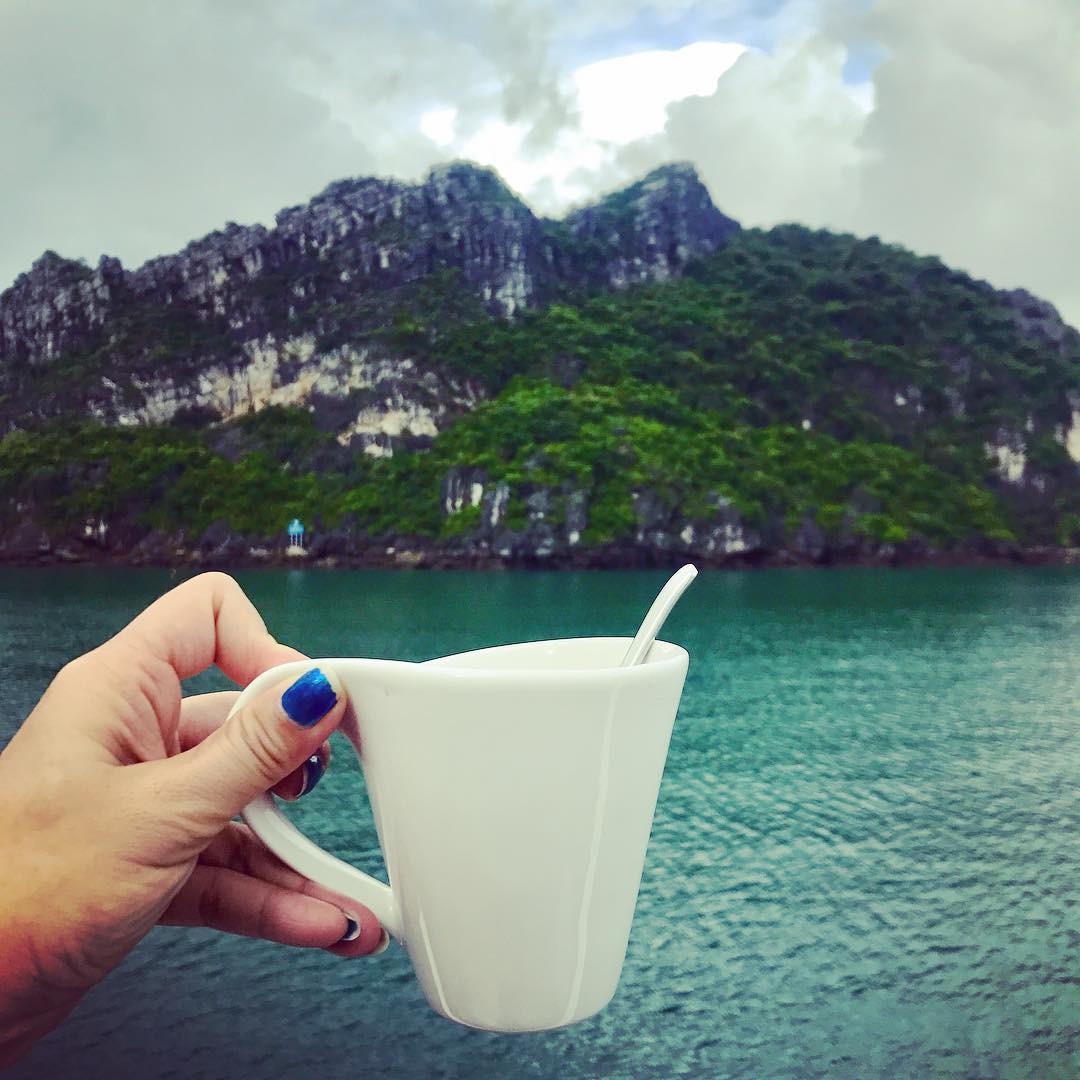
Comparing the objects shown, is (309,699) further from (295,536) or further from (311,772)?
(295,536)

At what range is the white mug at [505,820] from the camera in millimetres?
610

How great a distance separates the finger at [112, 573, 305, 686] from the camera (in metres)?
0.77

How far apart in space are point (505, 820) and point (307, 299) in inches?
2525

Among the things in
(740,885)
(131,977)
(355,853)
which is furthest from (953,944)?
(131,977)

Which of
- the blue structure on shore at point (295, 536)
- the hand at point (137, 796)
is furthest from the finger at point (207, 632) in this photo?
the blue structure on shore at point (295, 536)

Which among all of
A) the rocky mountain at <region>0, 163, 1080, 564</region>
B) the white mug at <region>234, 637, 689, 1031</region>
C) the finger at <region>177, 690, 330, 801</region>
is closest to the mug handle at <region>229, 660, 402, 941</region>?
the white mug at <region>234, 637, 689, 1031</region>

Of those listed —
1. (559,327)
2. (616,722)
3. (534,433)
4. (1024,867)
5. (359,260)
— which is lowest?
(1024,867)

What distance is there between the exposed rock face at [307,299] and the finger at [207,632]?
178ft

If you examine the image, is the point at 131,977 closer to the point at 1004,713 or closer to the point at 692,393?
the point at 1004,713

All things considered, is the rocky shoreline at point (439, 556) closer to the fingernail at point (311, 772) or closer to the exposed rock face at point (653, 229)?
the exposed rock face at point (653, 229)

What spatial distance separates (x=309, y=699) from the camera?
0.63 metres

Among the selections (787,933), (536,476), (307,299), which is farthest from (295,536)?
(787,933)

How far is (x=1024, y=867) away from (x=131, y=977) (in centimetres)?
753

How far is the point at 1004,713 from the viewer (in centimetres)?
1642
